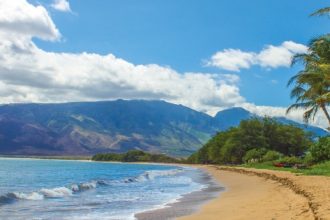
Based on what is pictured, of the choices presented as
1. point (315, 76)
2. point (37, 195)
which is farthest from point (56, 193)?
point (315, 76)

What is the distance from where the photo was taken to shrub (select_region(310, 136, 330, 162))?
51938mm

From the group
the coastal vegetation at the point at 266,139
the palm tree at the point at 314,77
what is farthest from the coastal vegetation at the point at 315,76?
the coastal vegetation at the point at 266,139

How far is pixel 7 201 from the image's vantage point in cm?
2886

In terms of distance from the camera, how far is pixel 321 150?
53031mm

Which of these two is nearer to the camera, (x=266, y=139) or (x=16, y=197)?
(x=16, y=197)

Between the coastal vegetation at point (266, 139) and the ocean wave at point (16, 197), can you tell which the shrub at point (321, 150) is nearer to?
the ocean wave at point (16, 197)

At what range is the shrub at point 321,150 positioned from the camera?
170ft

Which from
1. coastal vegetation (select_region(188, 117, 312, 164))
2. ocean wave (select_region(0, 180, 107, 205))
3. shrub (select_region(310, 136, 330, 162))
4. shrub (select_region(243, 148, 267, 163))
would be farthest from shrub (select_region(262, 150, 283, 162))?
ocean wave (select_region(0, 180, 107, 205))

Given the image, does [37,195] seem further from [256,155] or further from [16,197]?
[256,155]

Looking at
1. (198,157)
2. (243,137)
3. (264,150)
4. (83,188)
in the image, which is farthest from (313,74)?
(198,157)

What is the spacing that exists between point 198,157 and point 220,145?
4542cm

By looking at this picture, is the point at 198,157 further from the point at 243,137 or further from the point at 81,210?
the point at 81,210

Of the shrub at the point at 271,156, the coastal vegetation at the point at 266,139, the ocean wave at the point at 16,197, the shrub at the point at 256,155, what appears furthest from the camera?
the coastal vegetation at the point at 266,139

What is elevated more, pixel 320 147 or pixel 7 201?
pixel 320 147
